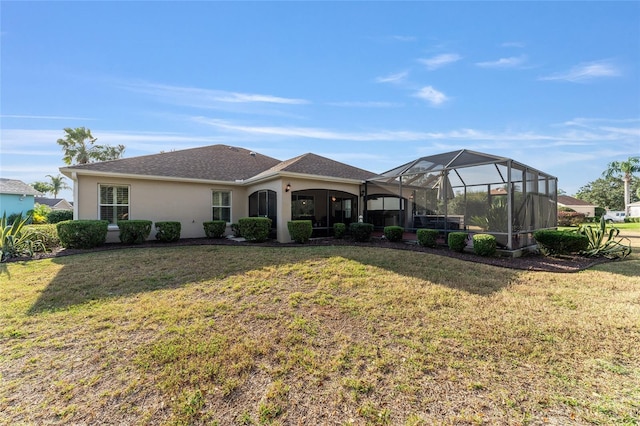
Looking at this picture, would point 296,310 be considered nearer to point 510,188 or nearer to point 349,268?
point 349,268

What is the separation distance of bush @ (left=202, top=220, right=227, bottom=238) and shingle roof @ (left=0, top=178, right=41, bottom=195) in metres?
22.6

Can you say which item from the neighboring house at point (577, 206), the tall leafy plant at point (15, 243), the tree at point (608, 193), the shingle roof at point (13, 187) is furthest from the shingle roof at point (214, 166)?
the tree at point (608, 193)

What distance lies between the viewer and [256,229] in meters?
10.5

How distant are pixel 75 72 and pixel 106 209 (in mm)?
4850

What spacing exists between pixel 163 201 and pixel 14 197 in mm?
21888

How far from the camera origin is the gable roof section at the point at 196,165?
1084 centimetres

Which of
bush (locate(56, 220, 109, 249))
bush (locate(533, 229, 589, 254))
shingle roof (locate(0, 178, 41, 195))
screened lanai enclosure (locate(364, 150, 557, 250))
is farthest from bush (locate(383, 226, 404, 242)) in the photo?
shingle roof (locate(0, 178, 41, 195))

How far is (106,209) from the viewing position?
420 inches

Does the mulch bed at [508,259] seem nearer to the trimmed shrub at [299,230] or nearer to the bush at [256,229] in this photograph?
the trimmed shrub at [299,230]

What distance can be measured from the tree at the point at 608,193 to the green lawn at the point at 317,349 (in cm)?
6083

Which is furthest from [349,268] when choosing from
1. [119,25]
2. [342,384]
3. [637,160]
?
[637,160]

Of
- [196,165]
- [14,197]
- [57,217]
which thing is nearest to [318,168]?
[196,165]

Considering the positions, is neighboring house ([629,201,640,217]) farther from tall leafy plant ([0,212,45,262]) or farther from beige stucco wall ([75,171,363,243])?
tall leafy plant ([0,212,45,262])

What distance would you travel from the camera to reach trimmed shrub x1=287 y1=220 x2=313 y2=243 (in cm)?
1042
